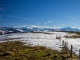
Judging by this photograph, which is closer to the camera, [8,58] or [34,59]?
[34,59]

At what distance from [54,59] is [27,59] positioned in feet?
14.7

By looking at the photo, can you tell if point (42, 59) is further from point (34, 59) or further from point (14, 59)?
point (14, 59)

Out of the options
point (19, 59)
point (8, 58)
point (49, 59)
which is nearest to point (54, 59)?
point (49, 59)

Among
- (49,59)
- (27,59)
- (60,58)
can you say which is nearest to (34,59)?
(27,59)

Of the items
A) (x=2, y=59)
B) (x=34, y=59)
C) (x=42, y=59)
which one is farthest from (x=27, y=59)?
(x=2, y=59)

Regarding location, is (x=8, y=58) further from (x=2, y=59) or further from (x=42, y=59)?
(x=42, y=59)

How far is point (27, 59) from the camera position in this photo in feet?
70.5

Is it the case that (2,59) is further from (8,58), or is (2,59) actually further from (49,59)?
(49,59)

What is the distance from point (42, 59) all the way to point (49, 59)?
47.2 inches

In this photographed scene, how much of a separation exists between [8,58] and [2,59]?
3.50 feet

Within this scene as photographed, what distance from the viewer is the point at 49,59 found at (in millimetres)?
21375

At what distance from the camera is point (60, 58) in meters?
22.1

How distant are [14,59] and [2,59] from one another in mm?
2115

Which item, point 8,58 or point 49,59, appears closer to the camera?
point 49,59
